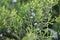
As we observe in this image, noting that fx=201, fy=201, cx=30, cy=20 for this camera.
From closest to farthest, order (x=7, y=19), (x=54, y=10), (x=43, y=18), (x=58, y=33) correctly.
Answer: (x=7, y=19) < (x=43, y=18) < (x=58, y=33) < (x=54, y=10)

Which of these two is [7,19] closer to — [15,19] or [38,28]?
[15,19]

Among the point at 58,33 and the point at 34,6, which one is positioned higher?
the point at 34,6

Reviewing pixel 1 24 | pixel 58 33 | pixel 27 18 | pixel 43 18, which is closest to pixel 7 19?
pixel 1 24

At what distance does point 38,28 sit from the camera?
7.80 feet

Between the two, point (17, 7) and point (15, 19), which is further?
point (17, 7)

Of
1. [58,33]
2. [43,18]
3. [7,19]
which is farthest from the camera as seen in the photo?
[58,33]

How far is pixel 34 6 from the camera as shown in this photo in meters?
2.35

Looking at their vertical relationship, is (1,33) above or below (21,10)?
below

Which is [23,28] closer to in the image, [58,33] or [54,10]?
[58,33]

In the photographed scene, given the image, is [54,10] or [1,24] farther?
[54,10]

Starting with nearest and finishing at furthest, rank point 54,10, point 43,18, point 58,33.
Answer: point 43,18 → point 58,33 → point 54,10

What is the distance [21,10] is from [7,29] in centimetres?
28

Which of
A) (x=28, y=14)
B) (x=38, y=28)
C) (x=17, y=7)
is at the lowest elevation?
(x=38, y=28)

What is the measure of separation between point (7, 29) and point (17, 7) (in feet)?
1.09
